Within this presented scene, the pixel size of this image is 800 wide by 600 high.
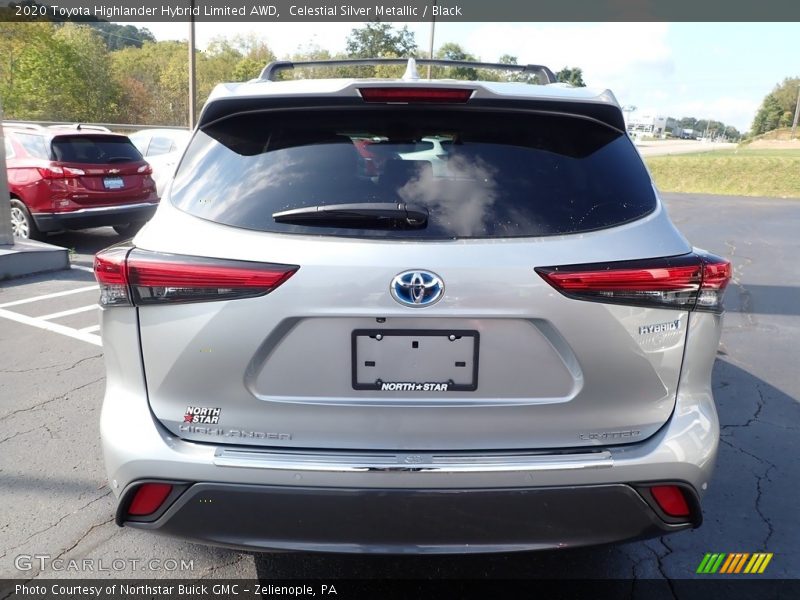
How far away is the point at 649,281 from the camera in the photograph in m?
1.88

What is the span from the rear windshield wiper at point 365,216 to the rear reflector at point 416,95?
0.39m

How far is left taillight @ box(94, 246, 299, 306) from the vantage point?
5.98 ft

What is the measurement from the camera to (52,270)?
26.6ft

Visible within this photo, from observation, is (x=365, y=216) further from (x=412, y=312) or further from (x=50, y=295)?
(x=50, y=295)

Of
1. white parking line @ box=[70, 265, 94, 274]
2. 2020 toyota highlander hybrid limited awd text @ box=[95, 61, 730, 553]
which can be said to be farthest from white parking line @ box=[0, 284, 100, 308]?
2020 toyota highlander hybrid limited awd text @ box=[95, 61, 730, 553]

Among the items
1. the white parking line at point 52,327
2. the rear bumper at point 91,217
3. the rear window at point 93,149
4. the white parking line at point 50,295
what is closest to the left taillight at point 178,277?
the white parking line at point 52,327

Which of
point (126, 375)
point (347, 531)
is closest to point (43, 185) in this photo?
point (126, 375)

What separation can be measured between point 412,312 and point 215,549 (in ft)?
5.40

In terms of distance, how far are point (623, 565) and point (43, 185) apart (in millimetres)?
9246

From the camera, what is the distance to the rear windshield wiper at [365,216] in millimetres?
1881

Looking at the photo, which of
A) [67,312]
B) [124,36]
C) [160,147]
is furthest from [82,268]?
[124,36]

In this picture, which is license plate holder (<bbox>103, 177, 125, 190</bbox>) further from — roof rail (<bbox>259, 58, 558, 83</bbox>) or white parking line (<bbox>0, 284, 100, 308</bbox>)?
roof rail (<bbox>259, 58, 558, 83</bbox>)

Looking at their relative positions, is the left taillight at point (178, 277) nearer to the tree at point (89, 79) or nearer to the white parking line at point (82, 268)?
the white parking line at point (82, 268)

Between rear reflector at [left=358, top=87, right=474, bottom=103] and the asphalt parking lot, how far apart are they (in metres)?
1.50
